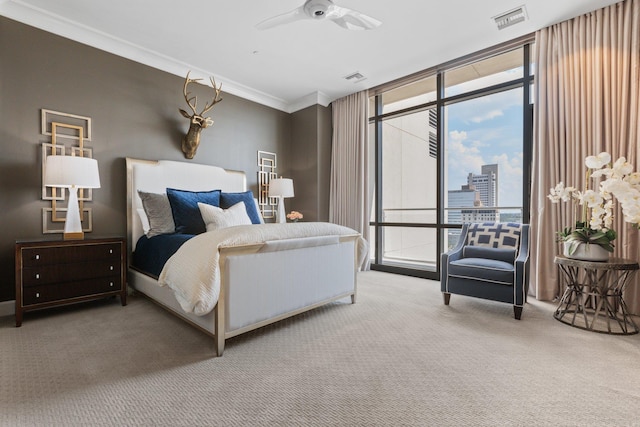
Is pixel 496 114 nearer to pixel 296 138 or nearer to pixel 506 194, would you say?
pixel 506 194

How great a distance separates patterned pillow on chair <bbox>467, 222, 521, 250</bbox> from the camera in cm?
293

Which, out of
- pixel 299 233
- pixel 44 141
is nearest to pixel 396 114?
pixel 299 233

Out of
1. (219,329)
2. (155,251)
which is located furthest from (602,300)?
(155,251)

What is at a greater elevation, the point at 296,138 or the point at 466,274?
the point at 296,138

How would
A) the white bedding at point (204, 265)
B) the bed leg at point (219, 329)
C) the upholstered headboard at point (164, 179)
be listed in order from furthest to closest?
the upholstered headboard at point (164, 179) → the bed leg at point (219, 329) → the white bedding at point (204, 265)

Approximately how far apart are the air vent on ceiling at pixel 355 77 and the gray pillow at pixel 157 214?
9.74ft

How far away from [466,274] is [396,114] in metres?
2.75

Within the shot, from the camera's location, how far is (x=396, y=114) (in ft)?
14.8

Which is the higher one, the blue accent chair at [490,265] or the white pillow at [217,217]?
the white pillow at [217,217]

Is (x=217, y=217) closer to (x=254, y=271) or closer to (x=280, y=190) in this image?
(x=254, y=271)

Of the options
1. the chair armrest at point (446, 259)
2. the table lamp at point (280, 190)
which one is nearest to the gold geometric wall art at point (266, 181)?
the table lamp at point (280, 190)

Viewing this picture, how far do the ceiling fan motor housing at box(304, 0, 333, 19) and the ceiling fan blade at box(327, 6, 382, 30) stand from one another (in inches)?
1.8

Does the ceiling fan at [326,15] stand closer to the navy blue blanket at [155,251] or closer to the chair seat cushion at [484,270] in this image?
the navy blue blanket at [155,251]

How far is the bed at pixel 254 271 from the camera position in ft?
6.05
